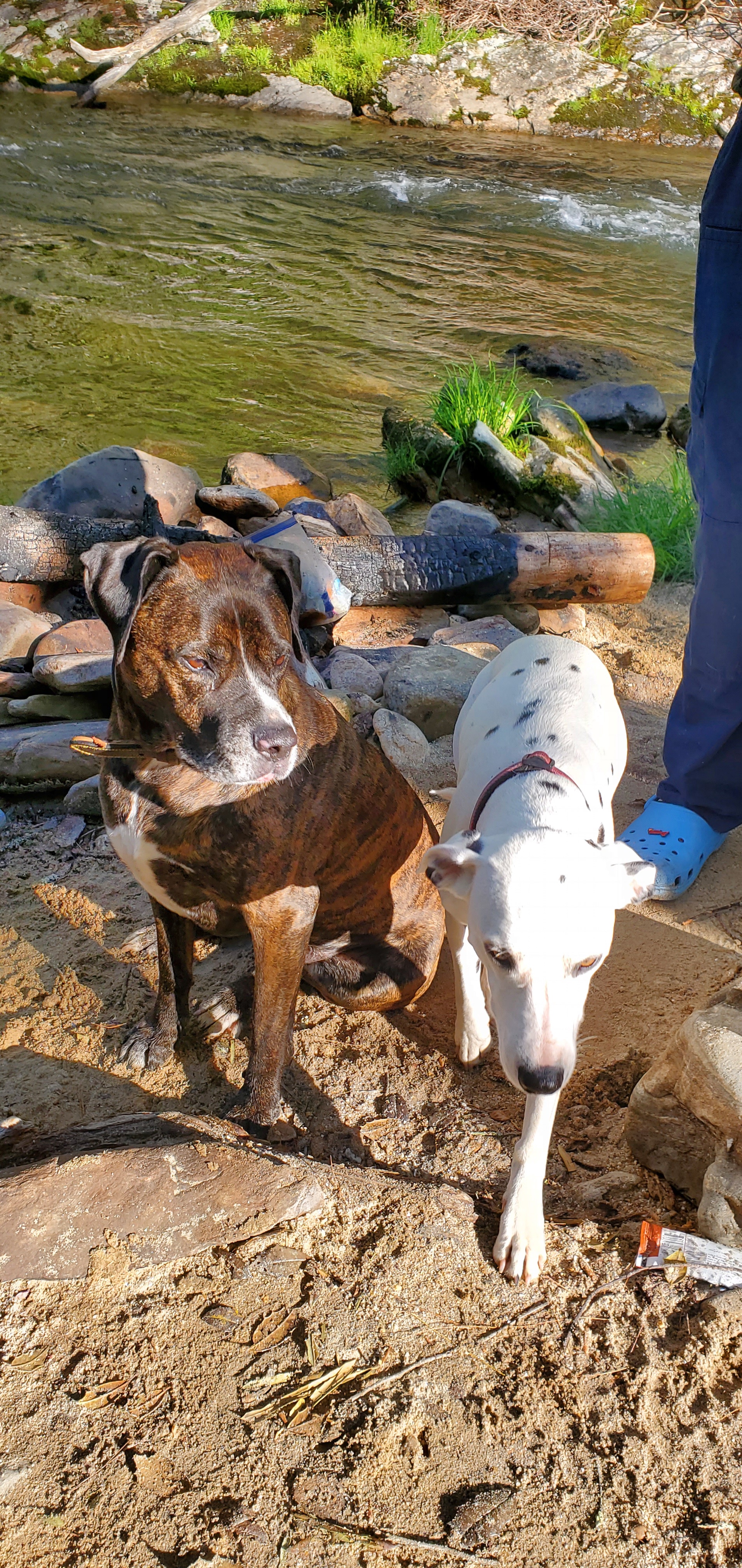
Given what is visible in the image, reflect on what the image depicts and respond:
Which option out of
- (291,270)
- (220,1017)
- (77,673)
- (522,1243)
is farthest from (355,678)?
(291,270)

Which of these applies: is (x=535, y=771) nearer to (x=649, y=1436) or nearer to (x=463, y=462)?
(x=649, y=1436)

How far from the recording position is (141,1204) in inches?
96.7

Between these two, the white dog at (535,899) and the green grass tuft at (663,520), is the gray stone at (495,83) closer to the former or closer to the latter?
the green grass tuft at (663,520)

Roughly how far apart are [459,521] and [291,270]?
8.10 m

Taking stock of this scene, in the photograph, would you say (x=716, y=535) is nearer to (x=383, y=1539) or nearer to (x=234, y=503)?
(x=383, y=1539)

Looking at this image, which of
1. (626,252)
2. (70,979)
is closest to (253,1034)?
(70,979)

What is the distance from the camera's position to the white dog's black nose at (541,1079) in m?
2.52

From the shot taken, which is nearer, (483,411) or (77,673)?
(77,673)

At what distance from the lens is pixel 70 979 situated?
156 inches

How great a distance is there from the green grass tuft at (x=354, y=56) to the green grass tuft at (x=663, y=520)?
53.8ft

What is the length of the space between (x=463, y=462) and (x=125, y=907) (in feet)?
18.5

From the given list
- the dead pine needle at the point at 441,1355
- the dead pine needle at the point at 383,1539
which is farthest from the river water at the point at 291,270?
the dead pine needle at the point at 383,1539

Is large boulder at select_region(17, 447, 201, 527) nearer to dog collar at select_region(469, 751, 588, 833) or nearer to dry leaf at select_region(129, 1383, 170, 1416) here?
dog collar at select_region(469, 751, 588, 833)

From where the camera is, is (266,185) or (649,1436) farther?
(266,185)
